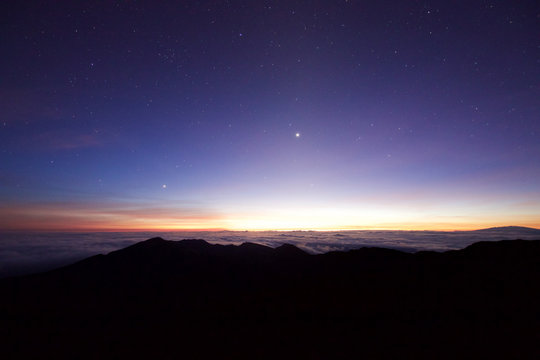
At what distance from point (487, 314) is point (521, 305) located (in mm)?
8172

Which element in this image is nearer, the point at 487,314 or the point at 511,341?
the point at 511,341

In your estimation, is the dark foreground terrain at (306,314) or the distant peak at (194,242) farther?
the distant peak at (194,242)

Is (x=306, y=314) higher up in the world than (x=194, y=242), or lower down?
Answer: higher up

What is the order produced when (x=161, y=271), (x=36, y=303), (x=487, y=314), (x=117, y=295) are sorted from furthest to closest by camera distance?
(x=161, y=271), (x=117, y=295), (x=36, y=303), (x=487, y=314)

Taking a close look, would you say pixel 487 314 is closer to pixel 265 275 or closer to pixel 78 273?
pixel 265 275

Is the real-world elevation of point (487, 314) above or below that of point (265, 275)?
above

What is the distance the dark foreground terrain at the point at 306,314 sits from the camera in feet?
120

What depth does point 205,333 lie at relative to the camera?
4928 centimetres

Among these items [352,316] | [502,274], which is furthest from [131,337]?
[502,274]

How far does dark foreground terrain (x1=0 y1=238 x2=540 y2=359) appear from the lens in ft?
120

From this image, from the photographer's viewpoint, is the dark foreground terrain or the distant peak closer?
the dark foreground terrain

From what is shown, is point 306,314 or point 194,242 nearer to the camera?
point 306,314

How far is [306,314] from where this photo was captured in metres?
53.9

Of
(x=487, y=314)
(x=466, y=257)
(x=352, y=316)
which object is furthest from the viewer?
(x=466, y=257)
